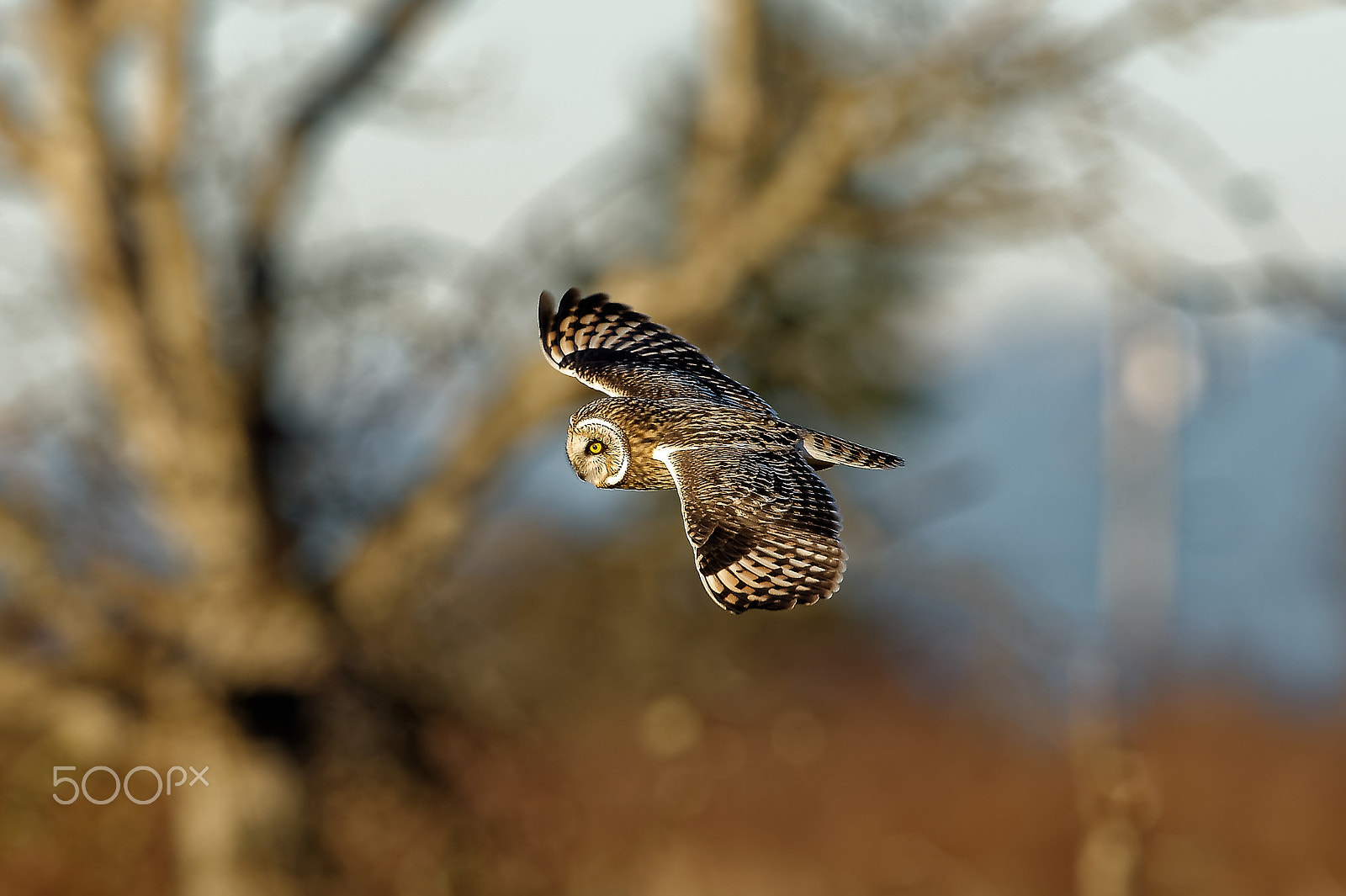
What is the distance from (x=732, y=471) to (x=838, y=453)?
125mm

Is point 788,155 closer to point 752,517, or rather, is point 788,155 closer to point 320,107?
point 320,107

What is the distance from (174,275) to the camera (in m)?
6.66

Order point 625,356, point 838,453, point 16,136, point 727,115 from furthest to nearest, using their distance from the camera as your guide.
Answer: point 16,136 < point 727,115 < point 625,356 < point 838,453

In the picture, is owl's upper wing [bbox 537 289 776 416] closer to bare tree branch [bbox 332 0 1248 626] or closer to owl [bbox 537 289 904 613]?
owl [bbox 537 289 904 613]

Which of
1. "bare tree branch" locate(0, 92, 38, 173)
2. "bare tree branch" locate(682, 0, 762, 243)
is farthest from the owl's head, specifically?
"bare tree branch" locate(0, 92, 38, 173)

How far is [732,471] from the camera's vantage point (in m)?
1.49

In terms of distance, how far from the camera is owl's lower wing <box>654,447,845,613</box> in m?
1.45

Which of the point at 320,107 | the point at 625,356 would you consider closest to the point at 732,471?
the point at 625,356

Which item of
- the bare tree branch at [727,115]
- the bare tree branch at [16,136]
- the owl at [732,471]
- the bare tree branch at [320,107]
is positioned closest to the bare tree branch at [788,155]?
the bare tree branch at [727,115]

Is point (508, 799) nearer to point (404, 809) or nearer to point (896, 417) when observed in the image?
point (404, 809)

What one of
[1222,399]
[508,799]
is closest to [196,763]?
[508,799]

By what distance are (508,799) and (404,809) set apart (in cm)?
55

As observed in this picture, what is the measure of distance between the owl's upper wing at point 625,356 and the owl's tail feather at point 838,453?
5 cm

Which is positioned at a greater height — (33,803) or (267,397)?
(267,397)
